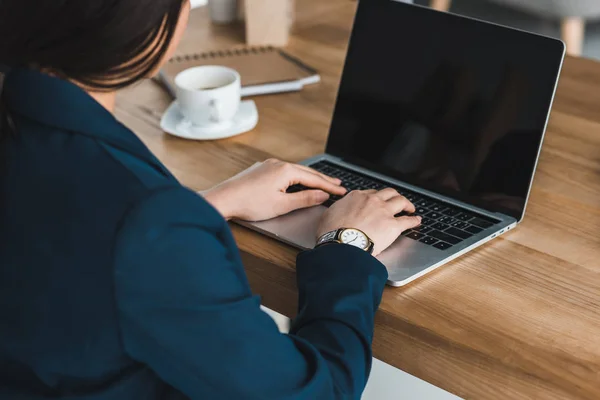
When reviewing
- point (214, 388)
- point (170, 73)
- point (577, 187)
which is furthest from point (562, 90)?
point (214, 388)

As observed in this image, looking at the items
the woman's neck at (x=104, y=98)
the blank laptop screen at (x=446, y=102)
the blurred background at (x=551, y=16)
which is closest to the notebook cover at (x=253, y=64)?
the blank laptop screen at (x=446, y=102)

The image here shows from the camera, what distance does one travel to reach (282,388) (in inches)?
29.2

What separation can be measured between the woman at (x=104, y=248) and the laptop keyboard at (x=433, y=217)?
0.34 meters

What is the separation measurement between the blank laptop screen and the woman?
480mm

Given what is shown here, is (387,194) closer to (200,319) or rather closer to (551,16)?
(200,319)

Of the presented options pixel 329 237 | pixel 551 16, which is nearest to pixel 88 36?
pixel 329 237

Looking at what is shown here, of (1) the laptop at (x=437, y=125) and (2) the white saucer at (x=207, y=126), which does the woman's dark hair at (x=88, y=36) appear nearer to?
(1) the laptop at (x=437, y=125)

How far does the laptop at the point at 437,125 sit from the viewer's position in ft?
3.46

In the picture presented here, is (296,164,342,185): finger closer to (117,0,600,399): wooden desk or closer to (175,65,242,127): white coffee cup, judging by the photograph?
(117,0,600,399): wooden desk

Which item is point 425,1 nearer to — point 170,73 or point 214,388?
point 170,73

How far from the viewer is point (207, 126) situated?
135 cm

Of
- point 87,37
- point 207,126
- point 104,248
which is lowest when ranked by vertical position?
point 207,126

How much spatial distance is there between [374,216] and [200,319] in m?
0.39

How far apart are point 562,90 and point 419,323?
76 centimetres
